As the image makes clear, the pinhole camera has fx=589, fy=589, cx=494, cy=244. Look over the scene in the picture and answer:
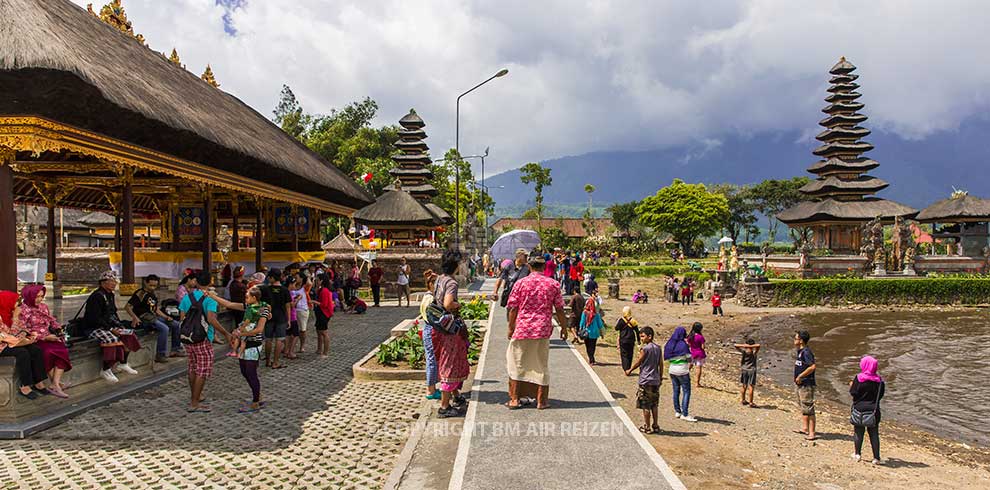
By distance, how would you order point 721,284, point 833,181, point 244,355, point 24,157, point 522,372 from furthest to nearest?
point 833,181 → point 721,284 → point 24,157 → point 244,355 → point 522,372

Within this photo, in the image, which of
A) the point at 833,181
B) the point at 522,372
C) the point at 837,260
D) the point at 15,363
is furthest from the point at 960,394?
the point at 833,181

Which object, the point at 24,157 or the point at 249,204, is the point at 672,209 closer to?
the point at 249,204

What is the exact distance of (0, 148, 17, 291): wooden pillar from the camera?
7316 mm

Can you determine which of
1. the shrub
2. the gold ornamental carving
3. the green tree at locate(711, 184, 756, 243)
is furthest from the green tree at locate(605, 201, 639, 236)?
the gold ornamental carving

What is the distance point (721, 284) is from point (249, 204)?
26.1 meters

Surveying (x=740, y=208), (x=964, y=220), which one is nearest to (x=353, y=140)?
(x=964, y=220)

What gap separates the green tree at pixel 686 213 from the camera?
7050 cm

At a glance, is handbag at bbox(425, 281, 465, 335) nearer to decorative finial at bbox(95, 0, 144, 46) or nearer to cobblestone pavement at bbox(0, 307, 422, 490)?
cobblestone pavement at bbox(0, 307, 422, 490)

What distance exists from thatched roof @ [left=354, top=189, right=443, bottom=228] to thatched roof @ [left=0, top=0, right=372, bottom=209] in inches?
602

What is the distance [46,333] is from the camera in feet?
22.6

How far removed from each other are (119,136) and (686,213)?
68.4 meters

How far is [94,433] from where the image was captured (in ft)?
21.6

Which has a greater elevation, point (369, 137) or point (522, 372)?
point (369, 137)

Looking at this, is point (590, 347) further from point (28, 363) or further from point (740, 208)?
point (740, 208)
